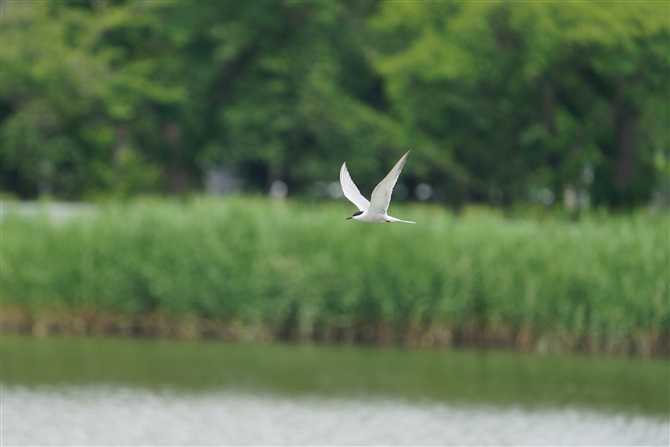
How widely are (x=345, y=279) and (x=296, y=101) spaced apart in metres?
20.8

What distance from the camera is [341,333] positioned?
70.6 ft

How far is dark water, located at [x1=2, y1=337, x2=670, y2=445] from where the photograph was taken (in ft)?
51.7

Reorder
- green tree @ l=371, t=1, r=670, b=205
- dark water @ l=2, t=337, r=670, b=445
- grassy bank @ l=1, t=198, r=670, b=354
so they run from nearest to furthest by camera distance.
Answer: dark water @ l=2, t=337, r=670, b=445
grassy bank @ l=1, t=198, r=670, b=354
green tree @ l=371, t=1, r=670, b=205

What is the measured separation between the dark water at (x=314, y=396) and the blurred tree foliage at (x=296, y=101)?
12.6 meters

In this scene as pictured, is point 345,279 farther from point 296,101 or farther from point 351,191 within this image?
point 296,101

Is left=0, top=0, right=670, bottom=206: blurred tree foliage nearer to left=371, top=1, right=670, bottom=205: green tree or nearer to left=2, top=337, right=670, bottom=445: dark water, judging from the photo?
left=371, top=1, right=670, bottom=205: green tree

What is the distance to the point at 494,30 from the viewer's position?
1257 inches

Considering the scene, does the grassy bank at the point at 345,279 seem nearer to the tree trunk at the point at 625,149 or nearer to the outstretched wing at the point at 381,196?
the tree trunk at the point at 625,149

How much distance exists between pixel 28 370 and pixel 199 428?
13.3ft

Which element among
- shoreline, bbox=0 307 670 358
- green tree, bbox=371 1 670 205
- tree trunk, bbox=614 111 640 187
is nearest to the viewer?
shoreline, bbox=0 307 670 358

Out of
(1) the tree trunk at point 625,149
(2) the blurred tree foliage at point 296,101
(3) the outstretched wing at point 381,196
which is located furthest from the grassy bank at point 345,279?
(3) the outstretched wing at point 381,196

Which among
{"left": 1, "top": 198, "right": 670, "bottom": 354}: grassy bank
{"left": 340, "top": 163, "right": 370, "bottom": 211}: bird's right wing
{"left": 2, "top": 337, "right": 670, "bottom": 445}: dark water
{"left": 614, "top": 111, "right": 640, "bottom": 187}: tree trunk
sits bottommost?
{"left": 2, "top": 337, "right": 670, "bottom": 445}: dark water

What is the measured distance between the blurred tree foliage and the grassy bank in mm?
10352

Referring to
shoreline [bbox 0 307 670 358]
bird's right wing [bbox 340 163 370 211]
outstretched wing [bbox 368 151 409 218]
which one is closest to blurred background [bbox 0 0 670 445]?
shoreline [bbox 0 307 670 358]
